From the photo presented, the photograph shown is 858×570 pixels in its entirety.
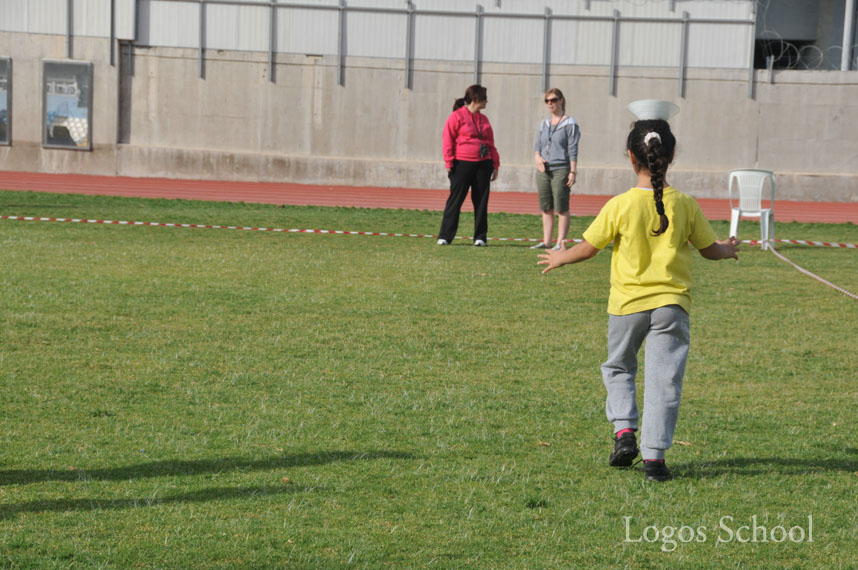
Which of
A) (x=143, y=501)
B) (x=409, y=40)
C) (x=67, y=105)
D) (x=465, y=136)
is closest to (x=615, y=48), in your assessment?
(x=409, y=40)

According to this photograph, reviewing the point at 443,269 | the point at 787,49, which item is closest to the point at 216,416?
the point at 443,269

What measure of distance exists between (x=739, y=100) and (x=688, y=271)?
2397 cm

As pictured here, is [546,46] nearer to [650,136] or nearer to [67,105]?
[67,105]

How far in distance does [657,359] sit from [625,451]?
42 centimetres

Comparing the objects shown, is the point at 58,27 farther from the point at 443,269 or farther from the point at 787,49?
the point at 443,269

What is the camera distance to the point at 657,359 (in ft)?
15.6

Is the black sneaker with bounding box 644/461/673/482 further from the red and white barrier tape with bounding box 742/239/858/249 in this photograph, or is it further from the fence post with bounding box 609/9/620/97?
the fence post with bounding box 609/9/620/97

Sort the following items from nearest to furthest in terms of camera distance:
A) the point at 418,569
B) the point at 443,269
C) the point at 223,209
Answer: the point at 418,569 → the point at 443,269 → the point at 223,209

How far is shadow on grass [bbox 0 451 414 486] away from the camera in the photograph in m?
4.46

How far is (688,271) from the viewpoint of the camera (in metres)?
4.79

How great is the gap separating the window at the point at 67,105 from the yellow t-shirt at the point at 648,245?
1043 inches

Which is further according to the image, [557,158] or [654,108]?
[654,108]

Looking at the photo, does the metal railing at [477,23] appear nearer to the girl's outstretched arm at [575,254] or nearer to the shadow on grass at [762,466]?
the shadow on grass at [762,466]

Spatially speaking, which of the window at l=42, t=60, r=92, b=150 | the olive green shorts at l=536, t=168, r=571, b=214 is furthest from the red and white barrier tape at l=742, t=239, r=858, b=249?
the window at l=42, t=60, r=92, b=150
